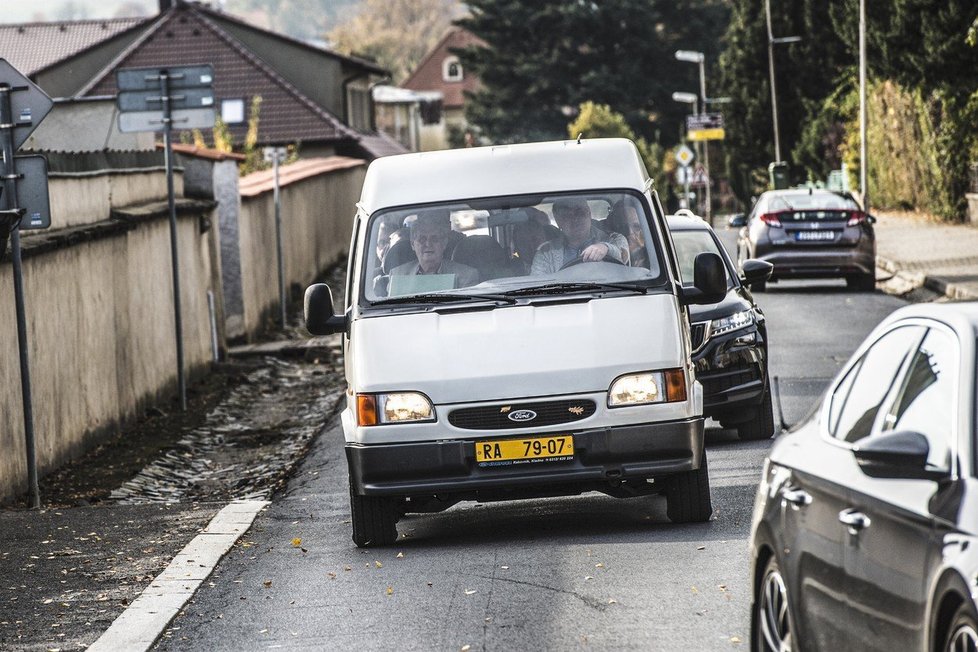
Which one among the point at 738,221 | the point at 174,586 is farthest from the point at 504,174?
the point at 738,221

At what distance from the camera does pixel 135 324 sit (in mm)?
18281

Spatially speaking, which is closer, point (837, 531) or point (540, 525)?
point (837, 531)

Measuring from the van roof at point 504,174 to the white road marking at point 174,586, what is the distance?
2.13 metres

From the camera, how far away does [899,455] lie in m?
4.40

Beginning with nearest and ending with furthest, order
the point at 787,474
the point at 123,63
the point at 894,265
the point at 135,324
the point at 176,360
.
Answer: the point at 787,474
the point at 135,324
the point at 176,360
the point at 894,265
the point at 123,63

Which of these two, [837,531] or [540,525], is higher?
[837,531]

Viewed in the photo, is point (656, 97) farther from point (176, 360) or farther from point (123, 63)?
point (176, 360)

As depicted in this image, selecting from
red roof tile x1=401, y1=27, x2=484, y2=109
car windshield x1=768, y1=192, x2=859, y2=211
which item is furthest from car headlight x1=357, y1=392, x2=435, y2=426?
red roof tile x1=401, y1=27, x2=484, y2=109

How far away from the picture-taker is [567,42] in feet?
275

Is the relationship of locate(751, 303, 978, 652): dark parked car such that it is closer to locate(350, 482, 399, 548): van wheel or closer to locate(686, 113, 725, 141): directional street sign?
locate(350, 482, 399, 548): van wheel

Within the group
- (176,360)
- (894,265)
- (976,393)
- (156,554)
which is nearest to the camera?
(976,393)

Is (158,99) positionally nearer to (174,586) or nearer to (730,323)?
(730,323)

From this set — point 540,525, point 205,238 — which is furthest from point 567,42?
point 540,525

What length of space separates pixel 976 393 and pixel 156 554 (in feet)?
21.0
